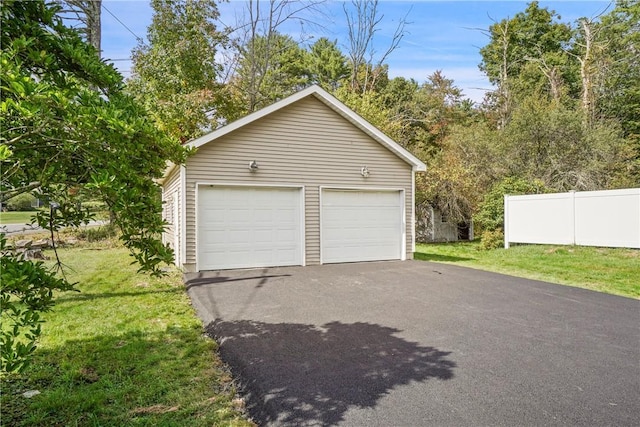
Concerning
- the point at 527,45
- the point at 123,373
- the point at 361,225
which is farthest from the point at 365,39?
the point at 123,373

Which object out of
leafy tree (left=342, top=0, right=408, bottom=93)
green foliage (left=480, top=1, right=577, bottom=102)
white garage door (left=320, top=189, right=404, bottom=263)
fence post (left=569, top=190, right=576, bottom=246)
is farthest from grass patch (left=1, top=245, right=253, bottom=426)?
green foliage (left=480, top=1, right=577, bottom=102)

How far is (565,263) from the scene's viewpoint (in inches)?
393

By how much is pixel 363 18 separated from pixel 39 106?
22.0 metres

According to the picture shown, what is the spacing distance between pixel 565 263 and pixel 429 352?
798cm

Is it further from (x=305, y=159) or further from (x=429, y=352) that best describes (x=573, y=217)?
(x=429, y=352)

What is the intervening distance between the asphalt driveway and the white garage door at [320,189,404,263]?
2999 mm

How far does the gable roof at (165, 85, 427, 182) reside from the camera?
900 cm

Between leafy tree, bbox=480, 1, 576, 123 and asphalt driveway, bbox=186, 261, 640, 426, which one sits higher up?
leafy tree, bbox=480, 1, 576, 123

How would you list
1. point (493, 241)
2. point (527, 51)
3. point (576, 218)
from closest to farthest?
Result: point (576, 218), point (493, 241), point (527, 51)

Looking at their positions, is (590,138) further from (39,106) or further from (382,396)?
(39,106)

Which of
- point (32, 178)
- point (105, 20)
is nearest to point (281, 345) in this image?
point (32, 178)

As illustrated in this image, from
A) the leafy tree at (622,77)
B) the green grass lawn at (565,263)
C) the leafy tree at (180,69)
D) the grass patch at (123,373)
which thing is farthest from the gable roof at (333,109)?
the leafy tree at (622,77)

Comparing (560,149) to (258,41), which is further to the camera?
(258,41)

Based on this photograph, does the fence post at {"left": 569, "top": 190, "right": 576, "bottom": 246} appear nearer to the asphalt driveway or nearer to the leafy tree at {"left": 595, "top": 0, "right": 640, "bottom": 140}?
the asphalt driveway
